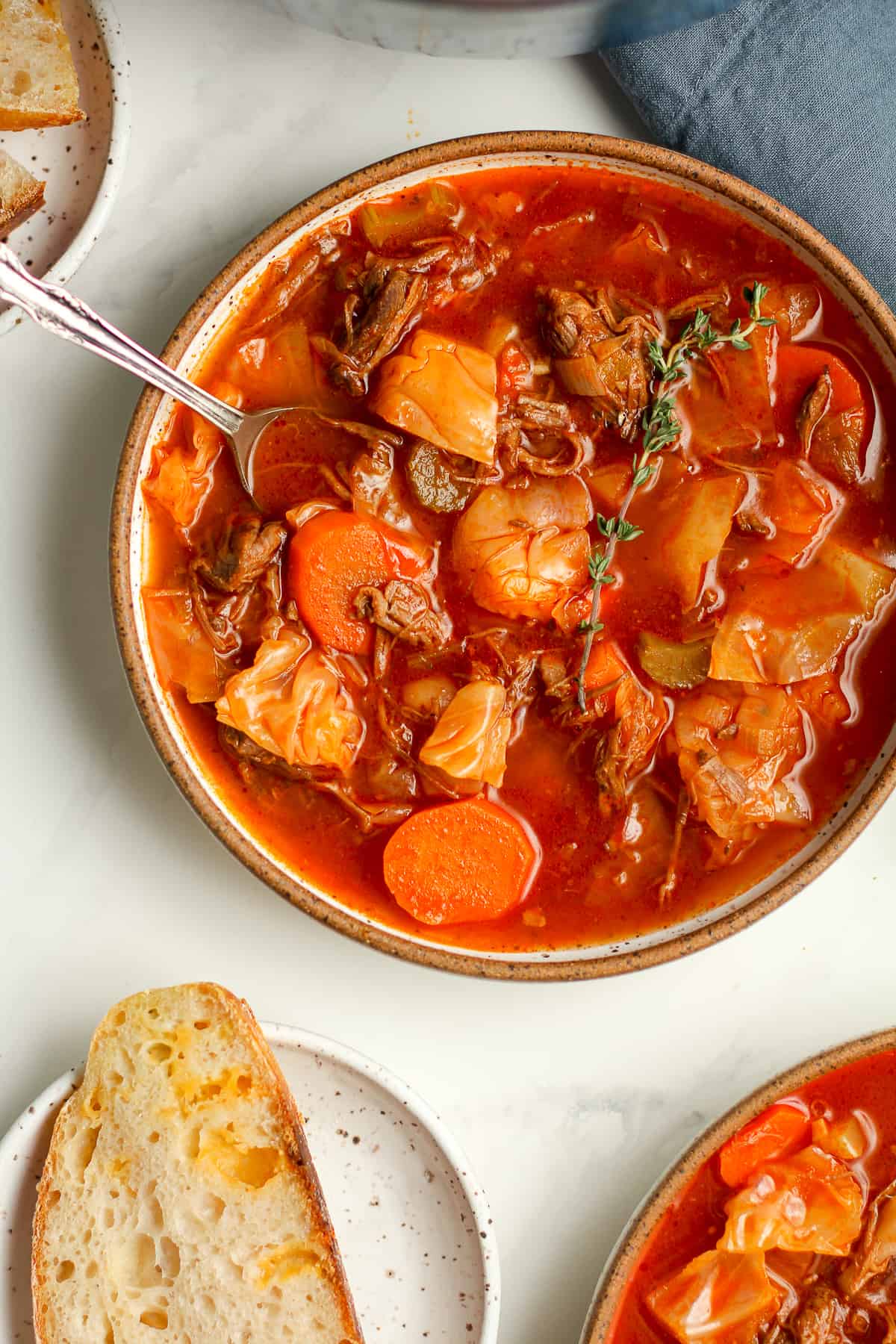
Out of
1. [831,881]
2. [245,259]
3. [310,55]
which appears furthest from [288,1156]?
[310,55]

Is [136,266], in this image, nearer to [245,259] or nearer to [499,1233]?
[245,259]

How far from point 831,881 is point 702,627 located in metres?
0.73

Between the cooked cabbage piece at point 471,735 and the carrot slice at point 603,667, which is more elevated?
the carrot slice at point 603,667

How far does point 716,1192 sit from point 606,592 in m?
1.37

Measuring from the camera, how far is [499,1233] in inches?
112

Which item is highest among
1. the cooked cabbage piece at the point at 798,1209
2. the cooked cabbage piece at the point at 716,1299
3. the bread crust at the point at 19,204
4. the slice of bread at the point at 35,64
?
the slice of bread at the point at 35,64

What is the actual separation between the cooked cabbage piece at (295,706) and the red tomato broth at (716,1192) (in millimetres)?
1259

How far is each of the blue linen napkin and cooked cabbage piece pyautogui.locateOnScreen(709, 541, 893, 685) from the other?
696mm

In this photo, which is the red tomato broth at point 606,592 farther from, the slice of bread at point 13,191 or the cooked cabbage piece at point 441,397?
the slice of bread at point 13,191

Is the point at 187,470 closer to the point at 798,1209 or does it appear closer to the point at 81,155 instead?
the point at 81,155

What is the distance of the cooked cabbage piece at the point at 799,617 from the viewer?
2527mm

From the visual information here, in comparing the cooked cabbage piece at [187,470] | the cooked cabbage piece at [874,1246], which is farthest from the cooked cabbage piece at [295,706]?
the cooked cabbage piece at [874,1246]

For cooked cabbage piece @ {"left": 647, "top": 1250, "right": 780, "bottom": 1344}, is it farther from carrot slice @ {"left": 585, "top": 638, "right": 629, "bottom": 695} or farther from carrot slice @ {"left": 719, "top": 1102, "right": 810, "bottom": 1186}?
carrot slice @ {"left": 585, "top": 638, "right": 629, "bottom": 695}

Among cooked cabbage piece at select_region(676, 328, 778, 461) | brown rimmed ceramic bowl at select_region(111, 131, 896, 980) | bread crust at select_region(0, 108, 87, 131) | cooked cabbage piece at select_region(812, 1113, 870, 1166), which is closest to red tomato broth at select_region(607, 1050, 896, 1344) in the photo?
cooked cabbage piece at select_region(812, 1113, 870, 1166)
